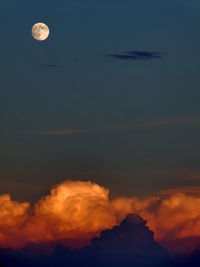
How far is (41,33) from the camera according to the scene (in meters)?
145

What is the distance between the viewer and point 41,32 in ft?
478

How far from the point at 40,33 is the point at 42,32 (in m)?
2.72

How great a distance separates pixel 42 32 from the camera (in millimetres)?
145750

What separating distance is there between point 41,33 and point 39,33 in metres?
1.75

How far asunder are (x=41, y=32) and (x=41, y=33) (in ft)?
6.41

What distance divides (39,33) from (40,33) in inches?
33.4

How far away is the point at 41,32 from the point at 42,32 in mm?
874

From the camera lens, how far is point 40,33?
144125 mm

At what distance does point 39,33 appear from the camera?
143750 mm

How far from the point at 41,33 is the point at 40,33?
0.90 metres
